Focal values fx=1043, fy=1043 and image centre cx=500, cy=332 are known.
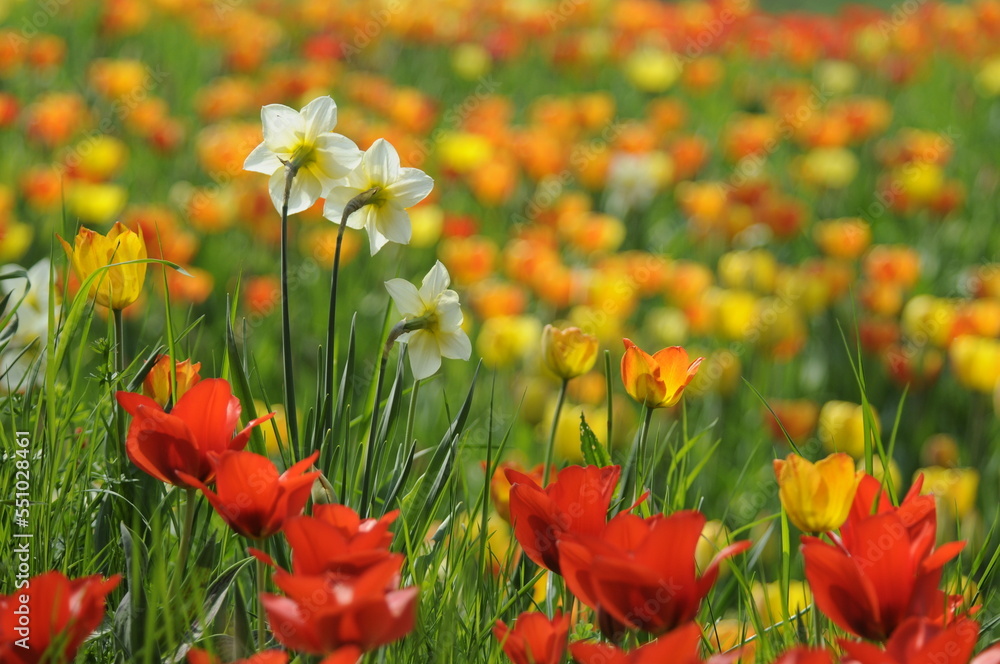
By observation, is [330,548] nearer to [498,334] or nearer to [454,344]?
[454,344]

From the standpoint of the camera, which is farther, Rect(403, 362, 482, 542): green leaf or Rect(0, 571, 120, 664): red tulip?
Rect(403, 362, 482, 542): green leaf

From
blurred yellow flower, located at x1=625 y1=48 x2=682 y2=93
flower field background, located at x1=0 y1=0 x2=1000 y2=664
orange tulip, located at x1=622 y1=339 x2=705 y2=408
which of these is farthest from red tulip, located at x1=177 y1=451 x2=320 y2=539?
blurred yellow flower, located at x1=625 y1=48 x2=682 y2=93

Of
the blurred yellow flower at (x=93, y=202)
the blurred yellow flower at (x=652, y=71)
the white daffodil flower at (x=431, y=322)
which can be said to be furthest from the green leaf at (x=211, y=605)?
the blurred yellow flower at (x=652, y=71)

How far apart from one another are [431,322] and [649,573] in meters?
0.34

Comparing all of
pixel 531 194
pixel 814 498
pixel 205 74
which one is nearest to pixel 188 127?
pixel 205 74

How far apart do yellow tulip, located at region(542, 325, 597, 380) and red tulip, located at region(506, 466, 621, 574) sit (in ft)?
1.06

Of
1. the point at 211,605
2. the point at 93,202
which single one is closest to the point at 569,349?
the point at 211,605

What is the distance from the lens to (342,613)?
0.54m

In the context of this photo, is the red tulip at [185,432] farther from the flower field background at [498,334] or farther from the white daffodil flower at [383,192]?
the white daffodil flower at [383,192]

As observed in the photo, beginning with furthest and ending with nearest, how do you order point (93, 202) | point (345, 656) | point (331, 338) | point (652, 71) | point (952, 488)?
point (652, 71), point (93, 202), point (952, 488), point (331, 338), point (345, 656)

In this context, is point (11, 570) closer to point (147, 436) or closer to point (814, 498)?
point (147, 436)

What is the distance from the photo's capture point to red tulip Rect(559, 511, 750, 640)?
0.62 meters

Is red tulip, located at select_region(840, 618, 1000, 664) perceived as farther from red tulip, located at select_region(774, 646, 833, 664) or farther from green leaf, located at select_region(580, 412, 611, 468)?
green leaf, located at select_region(580, 412, 611, 468)

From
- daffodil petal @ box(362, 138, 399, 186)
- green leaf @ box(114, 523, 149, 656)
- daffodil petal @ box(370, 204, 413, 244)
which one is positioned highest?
daffodil petal @ box(362, 138, 399, 186)
